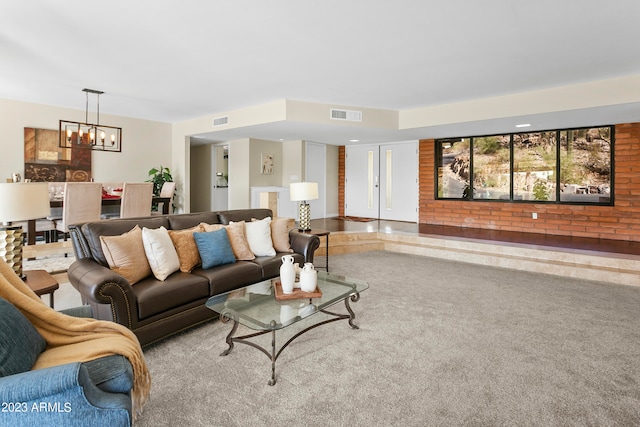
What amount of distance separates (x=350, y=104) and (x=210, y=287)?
14.2 feet

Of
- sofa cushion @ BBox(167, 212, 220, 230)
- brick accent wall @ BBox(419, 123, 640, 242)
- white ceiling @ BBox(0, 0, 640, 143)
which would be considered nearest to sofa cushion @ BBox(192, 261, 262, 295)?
sofa cushion @ BBox(167, 212, 220, 230)

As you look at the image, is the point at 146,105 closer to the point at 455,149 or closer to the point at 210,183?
the point at 210,183

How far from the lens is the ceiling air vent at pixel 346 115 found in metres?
6.26

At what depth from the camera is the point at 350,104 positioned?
6.20 m

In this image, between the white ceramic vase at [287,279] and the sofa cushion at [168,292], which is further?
the white ceramic vase at [287,279]

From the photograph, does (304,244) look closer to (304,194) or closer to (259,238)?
(259,238)

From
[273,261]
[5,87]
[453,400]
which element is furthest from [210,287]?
[5,87]

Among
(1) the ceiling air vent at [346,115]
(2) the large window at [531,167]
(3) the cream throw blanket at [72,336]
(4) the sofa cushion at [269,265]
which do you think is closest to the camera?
(3) the cream throw blanket at [72,336]

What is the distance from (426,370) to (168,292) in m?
1.88

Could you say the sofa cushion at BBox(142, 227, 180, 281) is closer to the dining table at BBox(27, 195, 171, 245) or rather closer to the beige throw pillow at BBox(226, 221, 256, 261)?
the beige throw pillow at BBox(226, 221, 256, 261)

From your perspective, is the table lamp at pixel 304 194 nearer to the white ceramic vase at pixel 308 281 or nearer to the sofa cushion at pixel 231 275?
the sofa cushion at pixel 231 275

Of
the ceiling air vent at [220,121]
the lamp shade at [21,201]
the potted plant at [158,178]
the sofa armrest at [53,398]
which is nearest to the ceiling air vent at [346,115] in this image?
the ceiling air vent at [220,121]

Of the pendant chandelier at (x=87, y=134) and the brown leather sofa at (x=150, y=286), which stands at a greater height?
the pendant chandelier at (x=87, y=134)

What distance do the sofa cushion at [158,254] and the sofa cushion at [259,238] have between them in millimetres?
932
